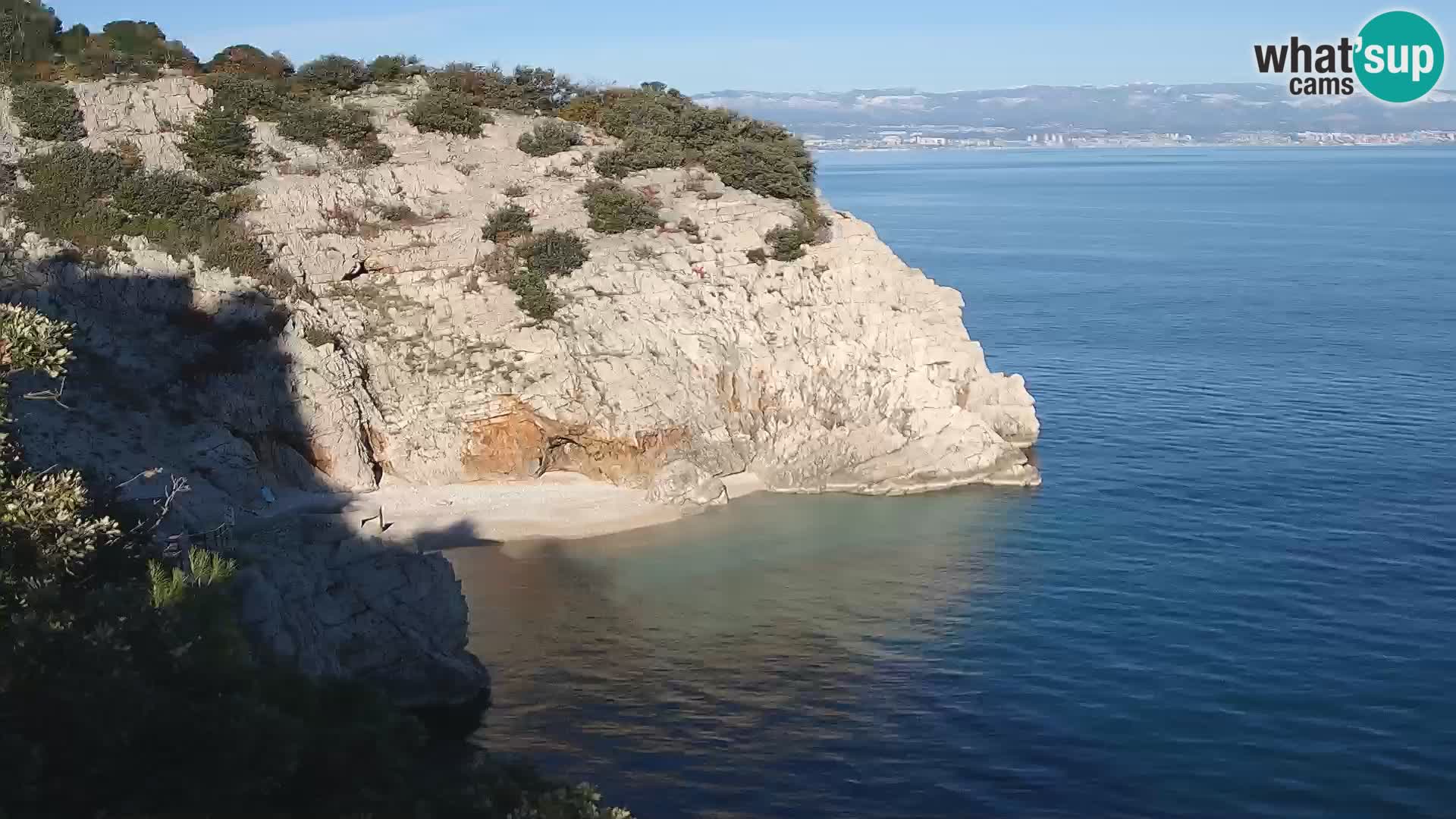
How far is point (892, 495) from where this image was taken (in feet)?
145

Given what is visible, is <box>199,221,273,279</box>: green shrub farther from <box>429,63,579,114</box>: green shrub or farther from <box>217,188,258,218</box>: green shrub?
<box>429,63,579,114</box>: green shrub

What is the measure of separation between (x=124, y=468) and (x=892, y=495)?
2379 centimetres

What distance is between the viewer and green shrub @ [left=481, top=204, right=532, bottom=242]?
46688 mm

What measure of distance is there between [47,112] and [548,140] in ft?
58.2

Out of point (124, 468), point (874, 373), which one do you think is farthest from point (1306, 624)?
point (124, 468)

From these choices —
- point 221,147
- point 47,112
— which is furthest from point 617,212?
point 47,112

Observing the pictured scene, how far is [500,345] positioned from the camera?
44.2m

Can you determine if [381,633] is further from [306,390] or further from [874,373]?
[874,373]

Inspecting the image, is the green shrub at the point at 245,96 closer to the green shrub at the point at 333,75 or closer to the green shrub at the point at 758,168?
the green shrub at the point at 333,75

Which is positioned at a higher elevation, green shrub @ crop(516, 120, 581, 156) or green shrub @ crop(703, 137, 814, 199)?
green shrub @ crop(516, 120, 581, 156)

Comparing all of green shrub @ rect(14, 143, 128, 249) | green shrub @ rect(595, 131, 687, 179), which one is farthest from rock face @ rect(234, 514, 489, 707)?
green shrub @ rect(595, 131, 687, 179)

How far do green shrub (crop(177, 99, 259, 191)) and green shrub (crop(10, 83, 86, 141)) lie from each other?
3770 mm

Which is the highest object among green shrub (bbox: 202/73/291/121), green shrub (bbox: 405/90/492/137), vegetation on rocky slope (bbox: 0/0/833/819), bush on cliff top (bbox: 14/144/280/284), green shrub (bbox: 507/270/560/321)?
green shrub (bbox: 202/73/291/121)

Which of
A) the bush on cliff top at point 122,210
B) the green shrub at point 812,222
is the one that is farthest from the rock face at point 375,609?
the green shrub at point 812,222
